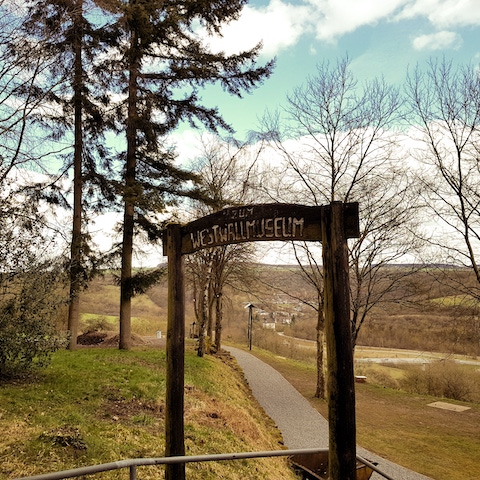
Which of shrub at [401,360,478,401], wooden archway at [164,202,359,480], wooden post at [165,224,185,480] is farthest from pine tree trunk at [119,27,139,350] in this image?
shrub at [401,360,478,401]

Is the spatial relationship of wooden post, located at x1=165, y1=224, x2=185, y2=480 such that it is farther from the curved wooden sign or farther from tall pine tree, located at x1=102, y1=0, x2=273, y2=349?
tall pine tree, located at x1=102, y1=0, x2=273, y2=349

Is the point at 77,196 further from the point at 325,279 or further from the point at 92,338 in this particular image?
the point at 325,279

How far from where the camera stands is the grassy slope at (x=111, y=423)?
5.02 m

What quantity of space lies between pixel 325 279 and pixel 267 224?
2.63 feet

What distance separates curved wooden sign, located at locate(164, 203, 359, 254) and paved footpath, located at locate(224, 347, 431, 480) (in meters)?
6.99

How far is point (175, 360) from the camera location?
4793 mm

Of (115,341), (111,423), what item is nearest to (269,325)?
(115,341)

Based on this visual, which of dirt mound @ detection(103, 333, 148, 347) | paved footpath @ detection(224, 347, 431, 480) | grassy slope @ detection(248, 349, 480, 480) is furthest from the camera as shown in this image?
dirt mound @ detection(103, 333, 148, 347)

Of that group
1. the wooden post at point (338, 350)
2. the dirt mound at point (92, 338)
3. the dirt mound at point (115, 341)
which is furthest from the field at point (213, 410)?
the wooden post at point (338, 350)

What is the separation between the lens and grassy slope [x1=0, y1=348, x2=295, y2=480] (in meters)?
5.02

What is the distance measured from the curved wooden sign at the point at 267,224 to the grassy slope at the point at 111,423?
309 centimetres

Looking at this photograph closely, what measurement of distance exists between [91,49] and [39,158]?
7.54m

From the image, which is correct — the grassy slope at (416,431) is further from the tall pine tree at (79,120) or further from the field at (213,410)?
the tall pine tree at (79,120)

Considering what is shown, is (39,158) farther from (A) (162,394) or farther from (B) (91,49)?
(B) (91,49)
